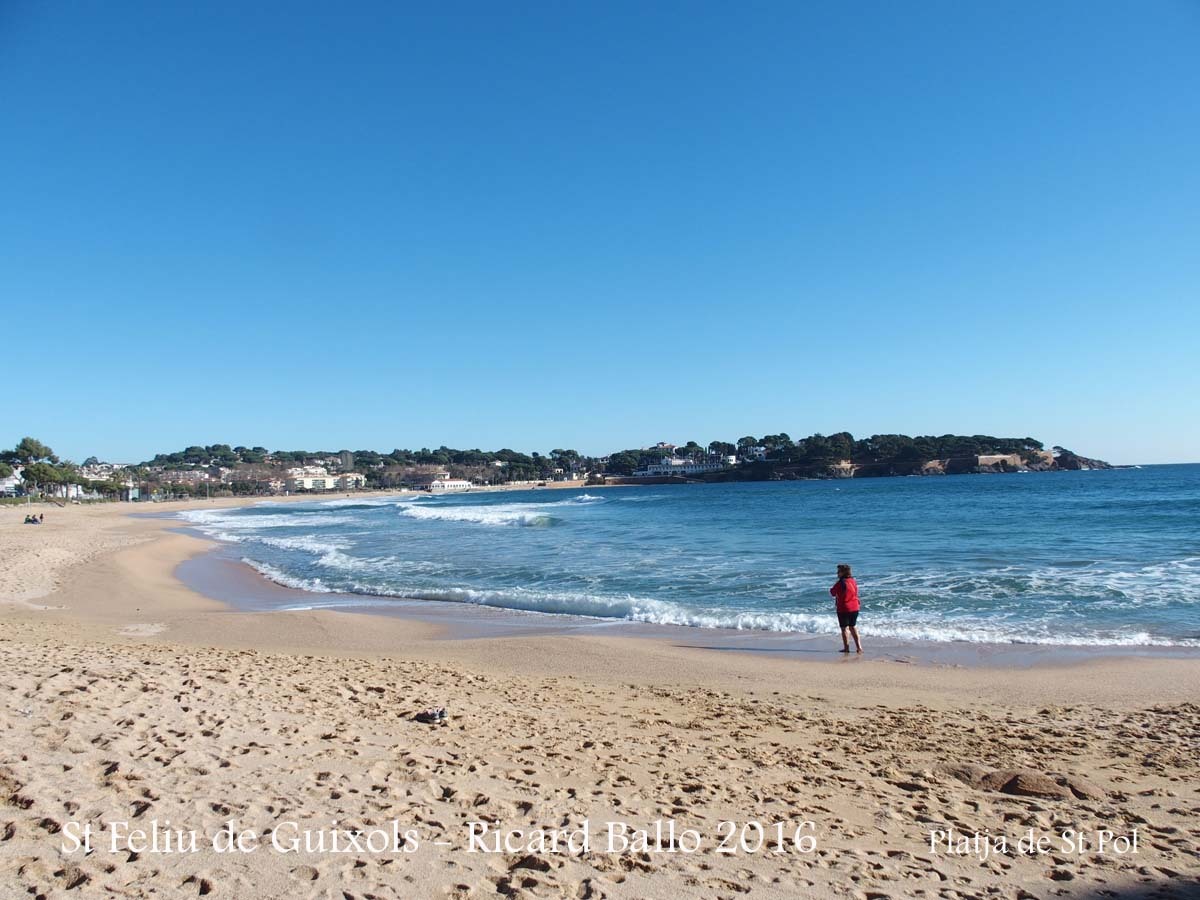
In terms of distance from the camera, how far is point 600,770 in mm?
5320

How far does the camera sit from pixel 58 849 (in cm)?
368

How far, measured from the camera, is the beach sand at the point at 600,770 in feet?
12.2

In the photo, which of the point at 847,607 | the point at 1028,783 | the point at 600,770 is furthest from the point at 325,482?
the point at 1028,783

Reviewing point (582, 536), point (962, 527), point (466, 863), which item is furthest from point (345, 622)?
point (962, 527)

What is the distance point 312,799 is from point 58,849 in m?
1.28

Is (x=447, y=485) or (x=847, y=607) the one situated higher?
(x=847, y=607)

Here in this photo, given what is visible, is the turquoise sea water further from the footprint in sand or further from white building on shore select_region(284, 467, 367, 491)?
white building on shore select_region(284, 467, 367, 491)

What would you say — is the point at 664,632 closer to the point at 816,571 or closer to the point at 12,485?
the point at 816,571

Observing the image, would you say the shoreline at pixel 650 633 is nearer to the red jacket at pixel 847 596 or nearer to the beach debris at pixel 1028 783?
the red jacket at pixel 847 596

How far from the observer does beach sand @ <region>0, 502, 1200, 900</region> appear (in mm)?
3707

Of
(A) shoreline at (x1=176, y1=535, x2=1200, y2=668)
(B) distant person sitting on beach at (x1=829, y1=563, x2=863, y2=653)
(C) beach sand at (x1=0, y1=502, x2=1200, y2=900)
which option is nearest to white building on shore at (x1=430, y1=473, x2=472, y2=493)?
(A) shoreline at (x1=176, y1=535, x2=1200, y2=668)

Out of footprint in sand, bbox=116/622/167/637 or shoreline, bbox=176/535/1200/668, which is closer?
shoreline, bbox=176/535/1200/668

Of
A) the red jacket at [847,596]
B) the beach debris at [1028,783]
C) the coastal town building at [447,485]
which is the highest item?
the red jacket at [847,596]

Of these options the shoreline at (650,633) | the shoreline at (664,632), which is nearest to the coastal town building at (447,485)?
the shoreline at (664,632)
